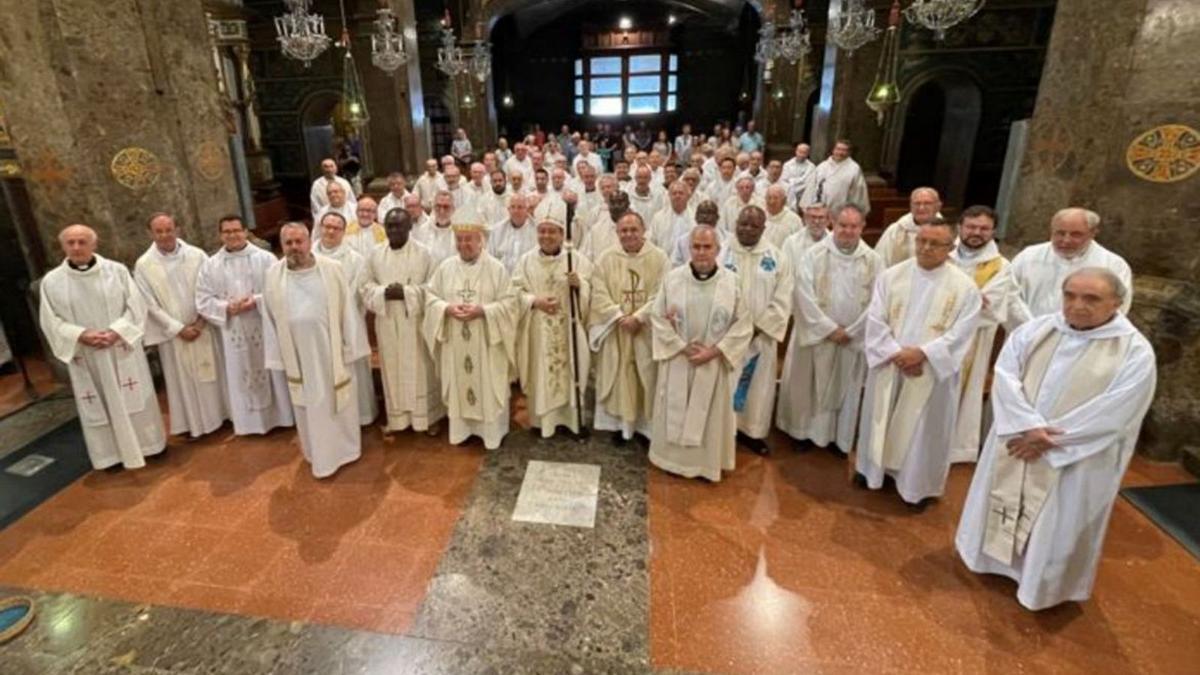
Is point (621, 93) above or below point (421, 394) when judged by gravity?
above

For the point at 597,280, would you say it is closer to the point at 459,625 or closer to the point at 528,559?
the point at 528,559

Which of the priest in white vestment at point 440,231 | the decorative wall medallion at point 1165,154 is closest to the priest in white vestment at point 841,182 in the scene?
the decorative wall medallion at point 1165,154

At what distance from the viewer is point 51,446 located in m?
5.19

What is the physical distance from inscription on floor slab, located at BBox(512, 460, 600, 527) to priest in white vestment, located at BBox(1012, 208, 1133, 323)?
3513 mm

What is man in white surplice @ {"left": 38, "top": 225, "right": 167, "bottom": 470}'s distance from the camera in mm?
4441

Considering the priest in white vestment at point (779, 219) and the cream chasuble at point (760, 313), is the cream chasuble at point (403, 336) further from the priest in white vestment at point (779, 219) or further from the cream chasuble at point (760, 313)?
the priest in white vestment at point (779, 219)

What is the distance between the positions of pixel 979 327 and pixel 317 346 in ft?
16.6

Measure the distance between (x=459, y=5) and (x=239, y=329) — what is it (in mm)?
17565

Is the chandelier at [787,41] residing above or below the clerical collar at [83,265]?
above

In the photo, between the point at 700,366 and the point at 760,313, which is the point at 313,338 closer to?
the point at 700,366

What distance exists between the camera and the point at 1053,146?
554 cm

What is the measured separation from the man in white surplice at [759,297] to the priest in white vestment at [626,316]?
0.66m

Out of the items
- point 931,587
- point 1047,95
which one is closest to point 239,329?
point 931,587

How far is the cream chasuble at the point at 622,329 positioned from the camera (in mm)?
4980
